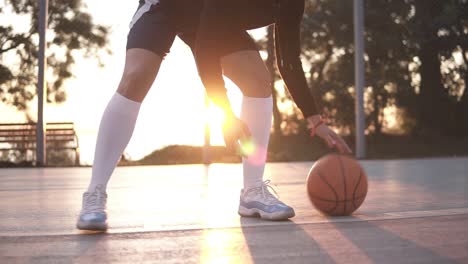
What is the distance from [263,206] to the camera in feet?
11.3

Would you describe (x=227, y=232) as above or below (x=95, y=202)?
below

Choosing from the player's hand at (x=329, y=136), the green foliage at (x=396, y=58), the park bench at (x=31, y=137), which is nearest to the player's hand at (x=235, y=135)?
the player's hand at (x=329, y=136)

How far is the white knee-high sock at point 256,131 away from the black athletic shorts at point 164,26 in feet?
1.03

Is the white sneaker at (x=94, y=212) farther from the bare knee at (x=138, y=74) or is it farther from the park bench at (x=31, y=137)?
the park bench at (x=31, y=137)

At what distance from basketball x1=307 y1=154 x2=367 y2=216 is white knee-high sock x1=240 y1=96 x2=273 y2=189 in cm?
29

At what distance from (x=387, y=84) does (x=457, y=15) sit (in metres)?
2.86

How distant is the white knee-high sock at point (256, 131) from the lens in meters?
3.57

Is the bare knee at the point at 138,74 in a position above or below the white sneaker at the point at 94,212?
above

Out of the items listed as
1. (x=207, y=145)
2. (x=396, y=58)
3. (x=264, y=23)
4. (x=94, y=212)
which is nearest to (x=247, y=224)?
(x=94, y=212)

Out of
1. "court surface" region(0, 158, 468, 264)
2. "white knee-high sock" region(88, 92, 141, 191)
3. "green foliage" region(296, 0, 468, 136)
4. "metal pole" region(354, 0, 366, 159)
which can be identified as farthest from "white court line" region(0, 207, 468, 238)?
"green foliage" region(296, 0, 468, 136)

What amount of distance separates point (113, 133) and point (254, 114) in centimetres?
77

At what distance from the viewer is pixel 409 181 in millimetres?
6504

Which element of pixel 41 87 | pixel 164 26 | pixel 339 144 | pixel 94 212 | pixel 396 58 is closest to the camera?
pixel 339 144

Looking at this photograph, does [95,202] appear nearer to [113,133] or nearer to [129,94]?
[113,133]
